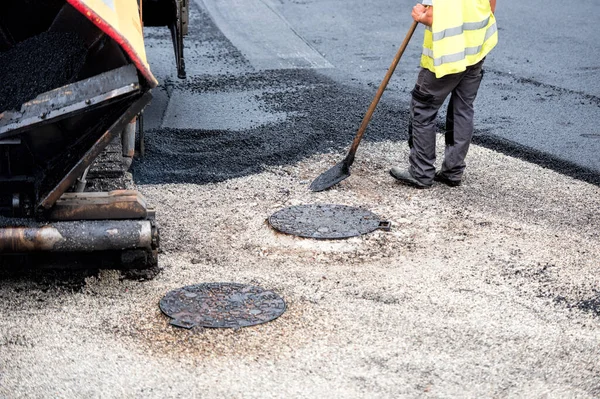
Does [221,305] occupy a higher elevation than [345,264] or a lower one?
higher

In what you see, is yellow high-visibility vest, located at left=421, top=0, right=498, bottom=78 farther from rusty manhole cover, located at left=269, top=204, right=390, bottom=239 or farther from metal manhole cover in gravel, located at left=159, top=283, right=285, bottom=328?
metal manhole cover in gravel, located at left=159, top=283, right=285, bottom=328

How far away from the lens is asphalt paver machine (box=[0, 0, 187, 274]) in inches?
162

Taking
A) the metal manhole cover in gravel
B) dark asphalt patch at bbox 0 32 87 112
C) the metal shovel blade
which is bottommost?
the metal shovel blade

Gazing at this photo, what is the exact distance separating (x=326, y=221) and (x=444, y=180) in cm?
123

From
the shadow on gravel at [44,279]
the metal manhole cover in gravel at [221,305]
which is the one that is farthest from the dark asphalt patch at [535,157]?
the shadow on gravel at [44,279]

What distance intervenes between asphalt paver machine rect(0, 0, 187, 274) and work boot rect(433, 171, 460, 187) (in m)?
2.50

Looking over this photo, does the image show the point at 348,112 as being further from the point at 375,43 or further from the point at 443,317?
the point at 443,317

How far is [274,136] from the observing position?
7.22 m

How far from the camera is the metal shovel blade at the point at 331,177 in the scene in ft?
20.1

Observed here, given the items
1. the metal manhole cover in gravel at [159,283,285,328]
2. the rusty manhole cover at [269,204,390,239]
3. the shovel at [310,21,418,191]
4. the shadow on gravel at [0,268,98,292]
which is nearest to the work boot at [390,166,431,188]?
the shovel at [310,21,418,191]

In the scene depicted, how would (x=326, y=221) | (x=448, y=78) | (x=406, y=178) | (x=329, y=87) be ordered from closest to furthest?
(x=326, y=221)
(x=448, y=78)
(x=406, y=178)
(x=329, y=87)

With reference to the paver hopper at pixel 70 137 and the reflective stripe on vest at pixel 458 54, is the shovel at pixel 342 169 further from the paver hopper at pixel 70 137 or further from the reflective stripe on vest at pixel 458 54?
the paver hopper at pixel 70 137

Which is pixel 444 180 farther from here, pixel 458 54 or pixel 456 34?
pixel 456 34

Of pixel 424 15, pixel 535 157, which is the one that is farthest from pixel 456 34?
pixel 535 157
